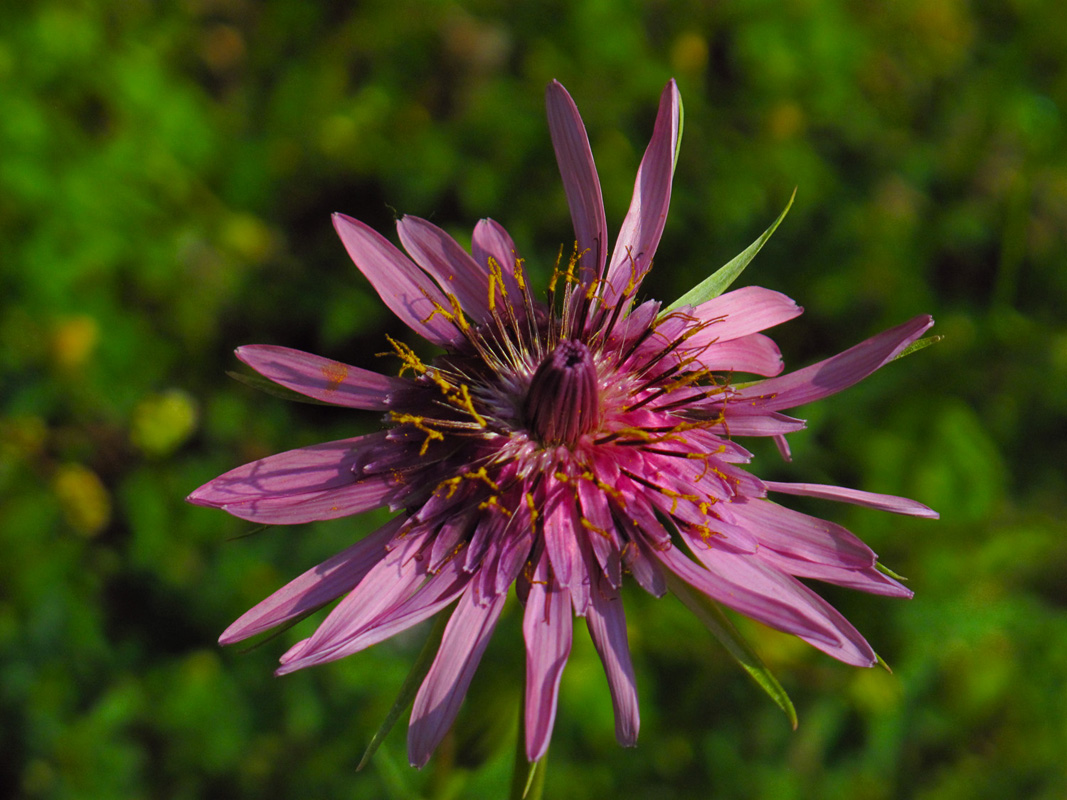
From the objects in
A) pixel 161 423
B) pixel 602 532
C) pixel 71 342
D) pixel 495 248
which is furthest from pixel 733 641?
pixel 71 342

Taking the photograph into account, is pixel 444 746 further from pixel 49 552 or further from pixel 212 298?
pixel 212 298

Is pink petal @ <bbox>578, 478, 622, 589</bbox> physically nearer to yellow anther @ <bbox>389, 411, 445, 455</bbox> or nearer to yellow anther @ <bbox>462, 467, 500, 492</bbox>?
yellow anther @ <bbox>462, 467, 500, 492</bbox>

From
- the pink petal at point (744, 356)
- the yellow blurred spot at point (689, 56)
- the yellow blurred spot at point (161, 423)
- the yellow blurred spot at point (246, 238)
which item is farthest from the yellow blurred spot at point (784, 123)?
the yellow blurred spot at point (161, 423)

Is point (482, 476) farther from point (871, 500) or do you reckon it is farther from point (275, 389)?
point (871, 500)

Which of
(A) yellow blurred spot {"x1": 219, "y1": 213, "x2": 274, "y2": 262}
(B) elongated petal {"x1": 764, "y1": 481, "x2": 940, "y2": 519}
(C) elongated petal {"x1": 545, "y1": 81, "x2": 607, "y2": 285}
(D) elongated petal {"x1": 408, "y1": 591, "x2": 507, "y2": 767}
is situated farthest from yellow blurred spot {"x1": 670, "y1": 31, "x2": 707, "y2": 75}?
(D) elongated petal {"x1": 408, "y1": 591, "x2": 507, "y2": 767}

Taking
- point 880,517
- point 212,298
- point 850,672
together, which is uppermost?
point 212,298

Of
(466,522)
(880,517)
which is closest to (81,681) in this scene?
(466,522)

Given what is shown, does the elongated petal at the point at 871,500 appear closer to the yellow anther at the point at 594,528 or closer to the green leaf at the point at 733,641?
the green leaf at the point at 733,641
